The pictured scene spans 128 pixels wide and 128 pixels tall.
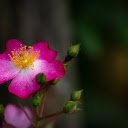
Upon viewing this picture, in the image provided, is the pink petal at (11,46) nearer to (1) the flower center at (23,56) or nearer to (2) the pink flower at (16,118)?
(1) the flower center at (23,56)

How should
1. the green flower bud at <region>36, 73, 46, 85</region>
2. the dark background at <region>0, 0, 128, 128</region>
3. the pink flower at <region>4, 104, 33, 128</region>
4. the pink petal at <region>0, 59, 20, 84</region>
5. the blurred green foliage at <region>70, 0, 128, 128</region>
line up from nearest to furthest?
the green flower bud at <region>36, 73, 46, 85</region>, the pink petal at <region>0, 59, 20, 84</region>, the pink flower at <region>4, 104, 33, 128</region>, the dark background at <region>0, 0, 128, 128</region>, the blurred green foliage at <region>70, 0, 128, 128</region>

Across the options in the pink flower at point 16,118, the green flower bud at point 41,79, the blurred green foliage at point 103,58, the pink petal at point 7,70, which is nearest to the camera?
the green flower bud at point 41,79

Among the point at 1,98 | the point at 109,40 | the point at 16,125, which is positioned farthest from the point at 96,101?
the point at 16,125

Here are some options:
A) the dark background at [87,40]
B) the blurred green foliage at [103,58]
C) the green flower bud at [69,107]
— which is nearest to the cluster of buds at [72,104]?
the green flower bud at [69,107]

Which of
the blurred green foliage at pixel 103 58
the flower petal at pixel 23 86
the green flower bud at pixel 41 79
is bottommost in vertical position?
the blurred green foliage at pixel 103 58

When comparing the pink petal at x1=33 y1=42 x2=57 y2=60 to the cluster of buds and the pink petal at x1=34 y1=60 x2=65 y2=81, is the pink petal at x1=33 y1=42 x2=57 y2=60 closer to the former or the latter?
the pink petal at x1=34 y1=60 x2=65 y2=81

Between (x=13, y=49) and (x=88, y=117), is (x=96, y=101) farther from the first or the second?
(x=13, y=49)

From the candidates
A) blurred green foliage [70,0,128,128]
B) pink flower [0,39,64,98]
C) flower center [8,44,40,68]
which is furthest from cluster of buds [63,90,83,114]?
blurred green foliage [70,0,128,128]

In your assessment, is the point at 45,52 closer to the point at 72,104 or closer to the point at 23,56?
the point at 23,56
